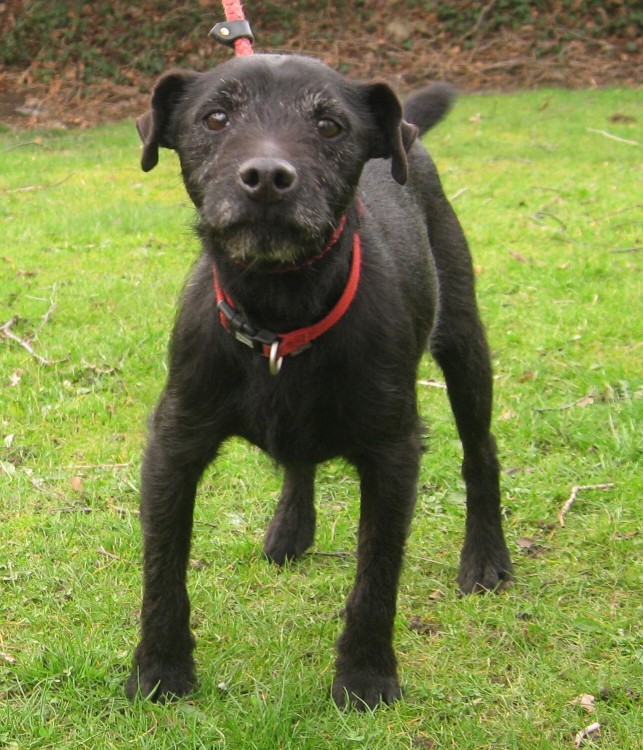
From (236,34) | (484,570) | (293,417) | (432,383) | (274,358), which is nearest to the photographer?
(274,358)

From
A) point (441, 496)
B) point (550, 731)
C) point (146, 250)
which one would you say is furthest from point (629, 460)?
point (146, 250)

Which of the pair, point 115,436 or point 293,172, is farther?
point 115,436

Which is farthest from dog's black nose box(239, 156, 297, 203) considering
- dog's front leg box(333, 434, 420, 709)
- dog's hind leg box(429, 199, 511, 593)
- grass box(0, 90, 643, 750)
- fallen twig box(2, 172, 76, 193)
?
fallen twig box(2, 172, 76, 193)

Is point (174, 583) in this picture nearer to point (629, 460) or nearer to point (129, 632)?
point (129, 632)

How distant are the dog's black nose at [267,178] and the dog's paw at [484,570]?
6.87ft

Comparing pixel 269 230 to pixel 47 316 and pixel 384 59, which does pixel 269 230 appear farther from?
pixel 384 59

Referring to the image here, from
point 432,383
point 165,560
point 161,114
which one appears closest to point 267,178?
point 161,114

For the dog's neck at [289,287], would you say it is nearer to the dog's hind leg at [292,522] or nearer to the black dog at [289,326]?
the black dog at [289,326]

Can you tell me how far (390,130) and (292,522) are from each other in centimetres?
181

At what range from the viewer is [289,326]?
10.8 feet

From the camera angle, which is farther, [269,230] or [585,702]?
[585,702]

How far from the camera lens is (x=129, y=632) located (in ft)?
12.8

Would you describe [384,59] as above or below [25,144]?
below

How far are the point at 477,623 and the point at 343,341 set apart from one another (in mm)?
1420
